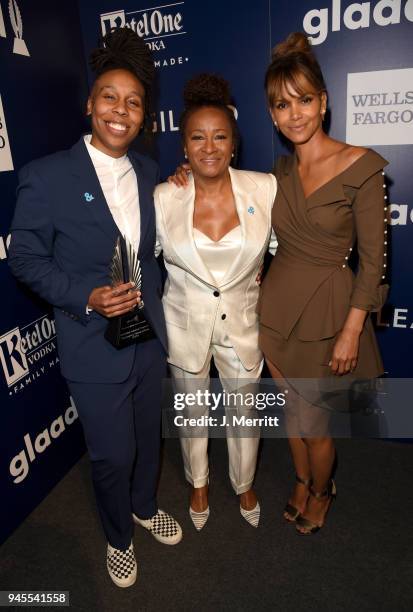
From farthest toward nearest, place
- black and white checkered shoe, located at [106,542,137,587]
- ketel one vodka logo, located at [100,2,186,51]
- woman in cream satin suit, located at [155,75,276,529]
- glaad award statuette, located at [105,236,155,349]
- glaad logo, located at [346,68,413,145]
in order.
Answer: ketel one vodka logo, located at [100,2,186,51] → glaad logo, located at [346,68,413,145] → black and white checkered shoe, located at [106,542,137,587] → woman in cream satin suit, located at [155,75,276,529] → glaad award statuette, located at [105,236,155,349]

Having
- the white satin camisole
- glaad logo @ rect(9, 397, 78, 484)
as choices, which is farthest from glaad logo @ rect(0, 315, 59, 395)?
the white satin camisole

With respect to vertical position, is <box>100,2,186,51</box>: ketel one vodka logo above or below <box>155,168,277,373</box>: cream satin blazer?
above

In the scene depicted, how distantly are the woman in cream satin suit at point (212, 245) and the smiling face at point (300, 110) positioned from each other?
0.22 metres

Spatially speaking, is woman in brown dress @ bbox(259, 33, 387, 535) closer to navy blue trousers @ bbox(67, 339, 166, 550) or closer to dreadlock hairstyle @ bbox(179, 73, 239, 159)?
dreadlock hairstyle @ bbox(179, 73, 239, 159)

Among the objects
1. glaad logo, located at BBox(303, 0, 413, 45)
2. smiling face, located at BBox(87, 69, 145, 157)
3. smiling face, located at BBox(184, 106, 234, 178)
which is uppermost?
glaad logo, located at BBox(303, 0, 413, 45)

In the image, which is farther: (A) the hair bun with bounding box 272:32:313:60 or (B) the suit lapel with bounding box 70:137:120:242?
(A) the hair bun with bounding box 272:32:313:60

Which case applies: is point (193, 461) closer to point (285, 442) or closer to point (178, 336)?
point (178, 336)

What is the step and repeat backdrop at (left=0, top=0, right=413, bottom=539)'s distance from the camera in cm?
233

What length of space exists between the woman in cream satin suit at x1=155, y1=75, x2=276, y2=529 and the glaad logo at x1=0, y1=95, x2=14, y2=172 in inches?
29.1

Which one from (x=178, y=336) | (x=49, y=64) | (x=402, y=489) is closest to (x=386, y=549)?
(x=402, y=489)

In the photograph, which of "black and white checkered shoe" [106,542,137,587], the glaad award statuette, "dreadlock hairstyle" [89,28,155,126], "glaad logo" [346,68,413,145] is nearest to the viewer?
the glaad award statuette

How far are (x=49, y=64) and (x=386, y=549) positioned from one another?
292 cm
